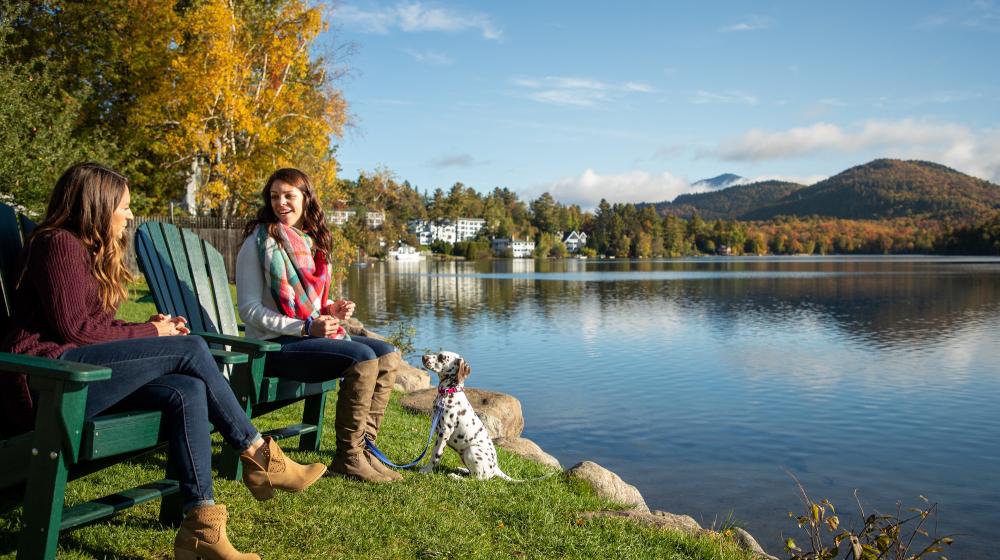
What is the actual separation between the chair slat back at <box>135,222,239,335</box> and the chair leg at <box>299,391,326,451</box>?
0.72m

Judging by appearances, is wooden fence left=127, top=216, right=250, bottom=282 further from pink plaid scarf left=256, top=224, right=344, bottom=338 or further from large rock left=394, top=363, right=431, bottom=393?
pink plaid scarf left=256, top=224, right=344, bottom=338

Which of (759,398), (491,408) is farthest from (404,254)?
(491,408)

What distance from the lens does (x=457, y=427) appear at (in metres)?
4.85

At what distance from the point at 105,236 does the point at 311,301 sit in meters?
1.46

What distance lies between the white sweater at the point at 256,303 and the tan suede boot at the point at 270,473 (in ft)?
3.52

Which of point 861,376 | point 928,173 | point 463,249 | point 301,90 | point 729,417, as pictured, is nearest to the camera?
point 729,417

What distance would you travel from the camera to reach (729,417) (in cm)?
1219

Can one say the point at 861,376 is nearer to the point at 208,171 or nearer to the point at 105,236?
the point at 105,236

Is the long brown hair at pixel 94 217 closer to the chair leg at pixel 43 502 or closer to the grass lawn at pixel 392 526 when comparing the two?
the chair leg at pixel 43 502

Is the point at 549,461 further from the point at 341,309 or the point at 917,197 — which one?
the point at 917,197

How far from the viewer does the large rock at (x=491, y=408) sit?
7562 mm

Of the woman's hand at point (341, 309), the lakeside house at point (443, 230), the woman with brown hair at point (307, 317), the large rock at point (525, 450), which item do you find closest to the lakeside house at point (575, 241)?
the lakeside house at point (443, 230)

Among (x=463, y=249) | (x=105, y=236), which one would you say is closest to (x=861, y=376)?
(x=105, y=236)

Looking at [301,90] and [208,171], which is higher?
[301,90]
